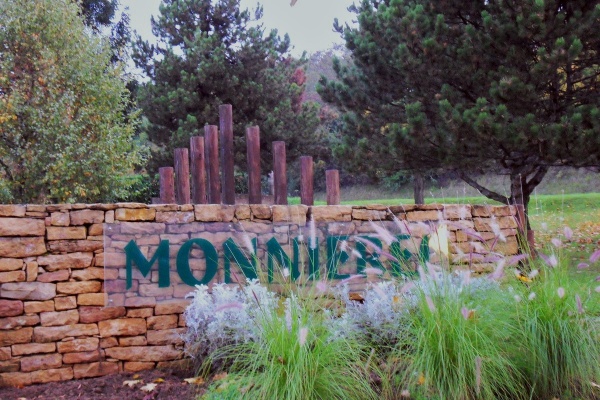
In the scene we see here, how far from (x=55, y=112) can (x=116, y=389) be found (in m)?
5.09

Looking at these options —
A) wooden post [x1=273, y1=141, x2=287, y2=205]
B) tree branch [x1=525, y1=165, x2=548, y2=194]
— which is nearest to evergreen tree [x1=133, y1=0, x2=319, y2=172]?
tree branch [x1=525, y1=165, x2=548, y2=194]

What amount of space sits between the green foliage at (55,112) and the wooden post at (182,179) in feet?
8.34

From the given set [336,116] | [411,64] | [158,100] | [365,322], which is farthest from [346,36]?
[336,116]

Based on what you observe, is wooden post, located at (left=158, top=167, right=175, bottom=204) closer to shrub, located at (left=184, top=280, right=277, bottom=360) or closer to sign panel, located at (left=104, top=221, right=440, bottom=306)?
sign panel, located at (left=104, top=221, right=440, bottom=306)

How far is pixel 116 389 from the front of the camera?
364cm

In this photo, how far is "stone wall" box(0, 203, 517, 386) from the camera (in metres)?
3.90

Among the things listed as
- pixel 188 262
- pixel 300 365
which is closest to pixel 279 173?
pixel 188 262

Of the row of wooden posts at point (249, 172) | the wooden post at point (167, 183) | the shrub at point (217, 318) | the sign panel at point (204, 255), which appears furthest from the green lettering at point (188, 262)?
the wooden post at point (167, 183)

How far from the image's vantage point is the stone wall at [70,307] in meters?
3.90

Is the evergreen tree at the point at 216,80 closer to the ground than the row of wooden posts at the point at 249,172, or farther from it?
farther from it

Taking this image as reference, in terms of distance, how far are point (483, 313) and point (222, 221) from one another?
7.03 ft

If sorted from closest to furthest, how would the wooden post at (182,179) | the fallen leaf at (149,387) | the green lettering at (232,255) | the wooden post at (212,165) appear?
the fallen leaf at (149,387) → the green lettering at (232,255) → the wooden post at (212,165) → the wooden post at (182,179)

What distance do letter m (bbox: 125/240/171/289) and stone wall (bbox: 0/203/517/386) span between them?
176mm

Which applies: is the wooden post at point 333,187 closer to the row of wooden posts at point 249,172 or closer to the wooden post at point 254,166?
the row of wooden posts at point 249,172
